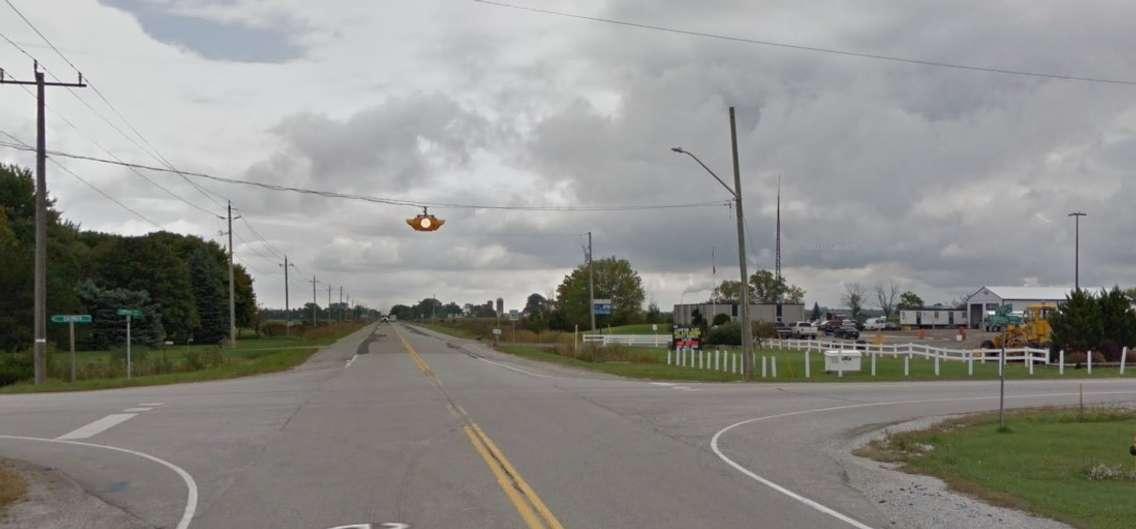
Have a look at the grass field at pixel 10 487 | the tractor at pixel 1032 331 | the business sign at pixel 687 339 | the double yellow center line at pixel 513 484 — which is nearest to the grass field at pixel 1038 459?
the double yellow center line at pixel 513 484

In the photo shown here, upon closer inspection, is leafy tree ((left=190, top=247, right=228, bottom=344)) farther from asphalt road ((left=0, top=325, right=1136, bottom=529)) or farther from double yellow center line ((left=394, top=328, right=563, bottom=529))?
double yellow center line ((left=394, top=328, right=563, bottom=529))

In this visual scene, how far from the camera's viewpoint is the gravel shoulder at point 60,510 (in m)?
10.9

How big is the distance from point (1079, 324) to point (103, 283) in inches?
3352

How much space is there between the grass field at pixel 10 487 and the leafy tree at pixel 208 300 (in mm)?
108752

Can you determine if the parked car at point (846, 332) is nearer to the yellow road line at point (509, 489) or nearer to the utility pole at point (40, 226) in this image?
the utility pole at point (40, 226)

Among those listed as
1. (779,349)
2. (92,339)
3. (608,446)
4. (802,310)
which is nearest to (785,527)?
(608,446)

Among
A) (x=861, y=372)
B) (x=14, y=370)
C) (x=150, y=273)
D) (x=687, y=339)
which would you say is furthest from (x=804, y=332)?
(x=14, y=370)

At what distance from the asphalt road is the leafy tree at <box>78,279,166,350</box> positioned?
6433cm

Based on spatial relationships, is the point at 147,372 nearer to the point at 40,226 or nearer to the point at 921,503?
the point at 40,226

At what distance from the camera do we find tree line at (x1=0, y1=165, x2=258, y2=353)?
258 feet

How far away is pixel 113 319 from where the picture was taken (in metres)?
94.2

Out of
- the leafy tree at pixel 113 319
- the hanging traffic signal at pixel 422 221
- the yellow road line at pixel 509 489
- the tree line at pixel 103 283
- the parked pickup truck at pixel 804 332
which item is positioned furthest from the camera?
the leafy tree at pixel 113 319

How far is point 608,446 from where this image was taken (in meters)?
16.4

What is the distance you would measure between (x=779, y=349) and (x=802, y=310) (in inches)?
2278
